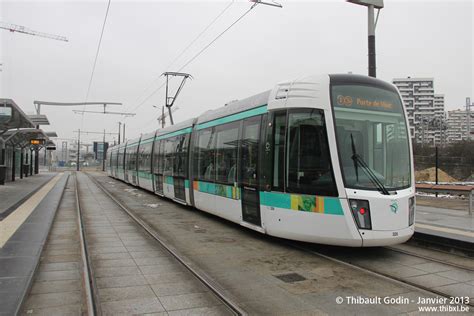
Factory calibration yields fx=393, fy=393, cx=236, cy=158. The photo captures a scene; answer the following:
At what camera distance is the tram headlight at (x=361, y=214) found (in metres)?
6.60

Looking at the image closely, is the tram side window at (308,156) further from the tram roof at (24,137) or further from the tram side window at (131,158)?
the tram roof at (24,137)

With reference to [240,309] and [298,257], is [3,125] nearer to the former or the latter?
[298,257]

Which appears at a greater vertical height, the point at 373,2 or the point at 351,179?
the point at 373,2

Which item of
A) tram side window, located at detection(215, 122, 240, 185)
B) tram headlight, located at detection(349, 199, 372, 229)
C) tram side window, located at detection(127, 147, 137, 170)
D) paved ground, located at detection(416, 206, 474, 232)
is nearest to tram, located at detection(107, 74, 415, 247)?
tram headlight, located at detection(349, 199, 372, 229)

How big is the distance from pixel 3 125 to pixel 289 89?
733 inches

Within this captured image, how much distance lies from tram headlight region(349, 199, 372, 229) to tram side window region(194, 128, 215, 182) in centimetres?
515

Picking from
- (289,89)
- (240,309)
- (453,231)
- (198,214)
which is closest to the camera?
(240,309)

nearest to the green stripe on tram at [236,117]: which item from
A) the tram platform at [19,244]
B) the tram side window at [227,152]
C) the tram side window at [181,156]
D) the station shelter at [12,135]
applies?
the tram side window at [227,152]

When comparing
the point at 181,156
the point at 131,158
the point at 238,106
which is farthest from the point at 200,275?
the point at 131,158

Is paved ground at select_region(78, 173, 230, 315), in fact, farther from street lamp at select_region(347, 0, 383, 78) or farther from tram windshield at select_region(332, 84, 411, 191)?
street lamp at select_region(347, 0, 383, 78)

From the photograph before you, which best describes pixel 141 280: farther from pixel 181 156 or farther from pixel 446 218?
pixel 446 218

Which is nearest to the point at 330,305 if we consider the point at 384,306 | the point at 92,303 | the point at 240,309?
the point at 384,306

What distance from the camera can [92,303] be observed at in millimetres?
4781

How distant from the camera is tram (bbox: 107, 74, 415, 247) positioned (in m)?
6.70
